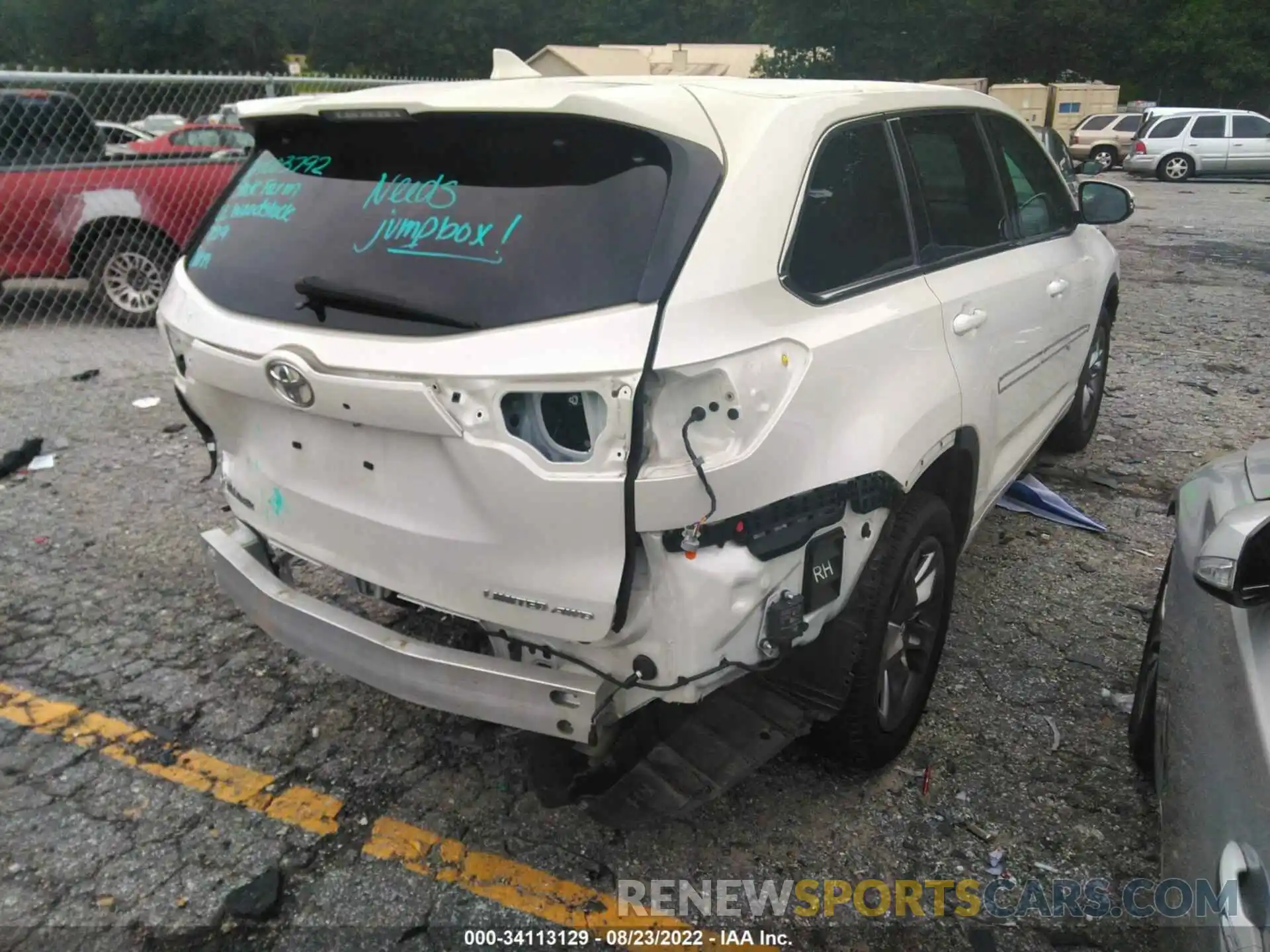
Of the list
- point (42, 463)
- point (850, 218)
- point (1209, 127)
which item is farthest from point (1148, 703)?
point (1209, 127)

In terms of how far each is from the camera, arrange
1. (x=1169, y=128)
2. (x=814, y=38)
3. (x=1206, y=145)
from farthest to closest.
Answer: (x=814, y=38) < (x=1169, y=128) < (x=1206, y=145)

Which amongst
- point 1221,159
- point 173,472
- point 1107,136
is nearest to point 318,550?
point 173,472

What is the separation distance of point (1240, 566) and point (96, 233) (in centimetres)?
865

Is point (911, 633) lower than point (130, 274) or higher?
higher

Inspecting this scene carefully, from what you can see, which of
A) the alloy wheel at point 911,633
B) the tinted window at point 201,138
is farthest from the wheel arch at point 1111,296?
the tinted window at point 201,138

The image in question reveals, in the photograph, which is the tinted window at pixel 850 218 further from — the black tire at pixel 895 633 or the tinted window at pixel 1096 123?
the tinted window at pixel 1096 123

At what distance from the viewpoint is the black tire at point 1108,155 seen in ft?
82.3

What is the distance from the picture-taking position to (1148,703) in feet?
9.23

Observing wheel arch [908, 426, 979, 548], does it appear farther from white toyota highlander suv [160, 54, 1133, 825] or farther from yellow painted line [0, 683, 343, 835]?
yellow painted line [0, 683, 343, 835]

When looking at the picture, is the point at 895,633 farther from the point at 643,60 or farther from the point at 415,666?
the point at 643,60

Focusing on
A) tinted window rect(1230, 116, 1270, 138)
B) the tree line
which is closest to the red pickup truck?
tinted window rect(1230, 116, 1270, 138)

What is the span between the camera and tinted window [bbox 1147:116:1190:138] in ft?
72.7

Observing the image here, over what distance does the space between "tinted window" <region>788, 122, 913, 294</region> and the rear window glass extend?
1.24 ft

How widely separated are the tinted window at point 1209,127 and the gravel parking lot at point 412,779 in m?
21.9
